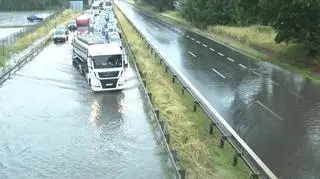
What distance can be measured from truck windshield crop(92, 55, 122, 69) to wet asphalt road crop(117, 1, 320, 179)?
4793 millimetres

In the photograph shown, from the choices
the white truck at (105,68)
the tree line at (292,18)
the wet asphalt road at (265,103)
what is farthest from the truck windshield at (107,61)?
the tree line at (292,18)

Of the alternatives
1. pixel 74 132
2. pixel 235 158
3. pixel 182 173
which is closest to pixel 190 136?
pixel 235 158

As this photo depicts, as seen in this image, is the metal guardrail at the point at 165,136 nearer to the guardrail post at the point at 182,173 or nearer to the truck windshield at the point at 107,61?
the guardrail post at the point at 182,173

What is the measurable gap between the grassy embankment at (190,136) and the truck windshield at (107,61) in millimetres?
2139

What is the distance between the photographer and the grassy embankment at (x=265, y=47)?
35.4 meters

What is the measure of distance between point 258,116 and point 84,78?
47.2 feet

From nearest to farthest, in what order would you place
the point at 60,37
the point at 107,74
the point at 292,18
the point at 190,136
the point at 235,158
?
the point at 235,158
the point at 190,136
the point at 107,74
the point at 292,18
the point at 60,37

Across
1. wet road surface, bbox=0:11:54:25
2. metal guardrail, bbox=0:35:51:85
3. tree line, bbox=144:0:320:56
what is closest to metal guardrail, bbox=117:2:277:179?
tree line, bbox=144:0:320:56

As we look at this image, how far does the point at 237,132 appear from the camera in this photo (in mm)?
20672

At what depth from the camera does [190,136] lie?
19.6m

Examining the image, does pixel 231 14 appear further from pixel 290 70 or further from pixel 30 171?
pixel 30 171

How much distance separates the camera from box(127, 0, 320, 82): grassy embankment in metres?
35.4

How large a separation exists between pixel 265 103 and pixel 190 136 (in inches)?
287

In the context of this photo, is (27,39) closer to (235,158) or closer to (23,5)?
(235,158)
